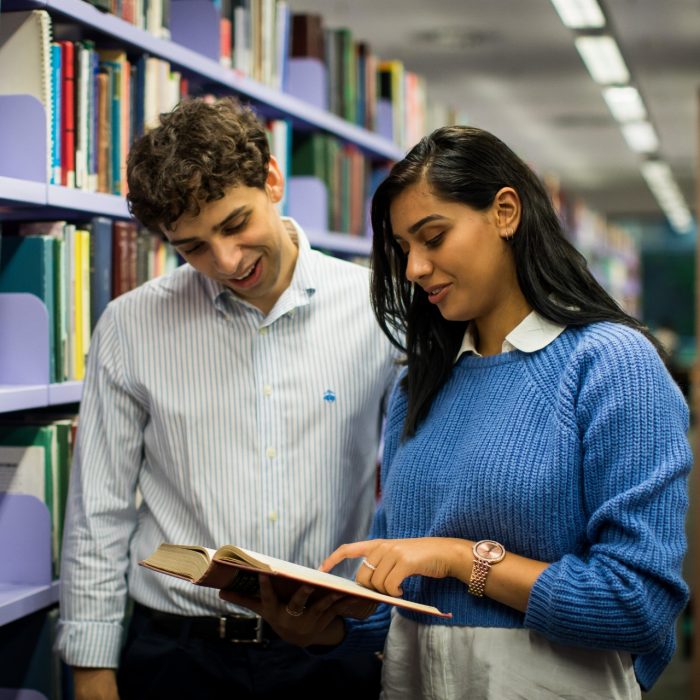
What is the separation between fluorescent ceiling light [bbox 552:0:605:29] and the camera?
4766 mm

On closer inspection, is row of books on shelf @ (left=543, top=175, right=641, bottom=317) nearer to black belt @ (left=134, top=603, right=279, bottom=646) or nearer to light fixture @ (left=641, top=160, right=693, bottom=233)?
light fixture @ (left=641, top=160, right=693, bottom=233)

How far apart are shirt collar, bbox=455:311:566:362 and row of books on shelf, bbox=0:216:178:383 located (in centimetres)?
91

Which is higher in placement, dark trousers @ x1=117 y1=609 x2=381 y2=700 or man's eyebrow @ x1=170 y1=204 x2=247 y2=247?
man's eyebrow @ x1=170 y1=204 x2=247 y2=247

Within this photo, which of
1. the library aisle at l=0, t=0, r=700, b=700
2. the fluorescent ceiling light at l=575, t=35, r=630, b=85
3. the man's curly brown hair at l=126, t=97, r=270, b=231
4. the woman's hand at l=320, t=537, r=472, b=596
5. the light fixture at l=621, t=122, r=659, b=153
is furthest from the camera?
the light fixture at l=621, t=122, r=659, b=153

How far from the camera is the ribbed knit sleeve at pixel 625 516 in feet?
4.03

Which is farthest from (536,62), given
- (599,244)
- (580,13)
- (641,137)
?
(599,244)

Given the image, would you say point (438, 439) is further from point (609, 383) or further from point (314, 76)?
point (314, 76)

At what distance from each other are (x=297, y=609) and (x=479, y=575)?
28 cm

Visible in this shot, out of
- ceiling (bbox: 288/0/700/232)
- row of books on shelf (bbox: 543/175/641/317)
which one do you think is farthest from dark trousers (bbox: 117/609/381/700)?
row of books on shelf (bbox: 543/175/641/317)

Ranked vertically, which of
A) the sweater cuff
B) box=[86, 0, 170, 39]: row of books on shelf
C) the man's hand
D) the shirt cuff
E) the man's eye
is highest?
box=[86, 0, 170, 39]: row of books on shelf

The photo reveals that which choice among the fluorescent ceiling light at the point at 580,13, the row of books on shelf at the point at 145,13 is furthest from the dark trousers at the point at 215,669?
the fluorescent ceiling light at the point at 580,13

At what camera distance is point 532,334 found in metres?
1.41

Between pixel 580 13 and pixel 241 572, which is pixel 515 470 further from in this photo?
pixel 580 13

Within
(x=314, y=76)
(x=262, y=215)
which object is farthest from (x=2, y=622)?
(x=314, y=76)
